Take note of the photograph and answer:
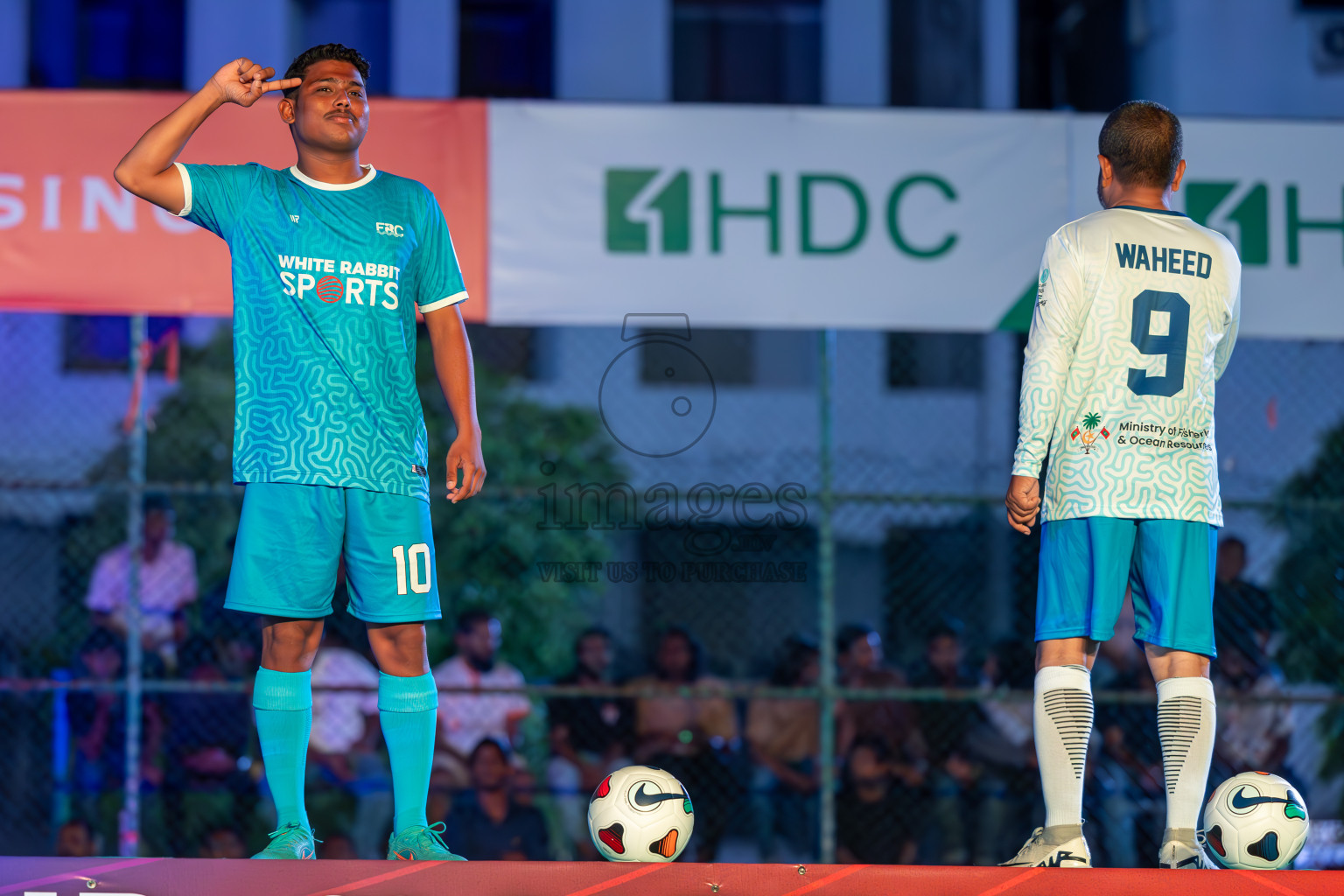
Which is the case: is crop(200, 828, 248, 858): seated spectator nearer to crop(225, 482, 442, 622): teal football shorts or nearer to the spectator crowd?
the spectator crowd

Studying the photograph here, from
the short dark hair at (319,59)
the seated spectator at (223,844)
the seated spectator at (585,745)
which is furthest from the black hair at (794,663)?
the short dark hair at (319,59)

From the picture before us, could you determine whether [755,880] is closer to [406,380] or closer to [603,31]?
[406,380]

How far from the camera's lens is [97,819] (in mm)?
6207

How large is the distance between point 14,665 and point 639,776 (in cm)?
534

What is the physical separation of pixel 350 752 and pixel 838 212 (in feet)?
10.9

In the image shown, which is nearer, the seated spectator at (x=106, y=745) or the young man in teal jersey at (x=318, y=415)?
the young man in teal jersey at (x=318, y=415)

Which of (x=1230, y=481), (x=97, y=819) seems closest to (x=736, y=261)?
(x=97, y=819)

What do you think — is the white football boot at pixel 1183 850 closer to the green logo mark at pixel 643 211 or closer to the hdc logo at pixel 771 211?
the hdc logo at pixel 771 211

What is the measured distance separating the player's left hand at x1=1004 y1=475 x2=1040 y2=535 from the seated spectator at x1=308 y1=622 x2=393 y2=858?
3.97 m

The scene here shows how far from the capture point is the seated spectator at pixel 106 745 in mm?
6215

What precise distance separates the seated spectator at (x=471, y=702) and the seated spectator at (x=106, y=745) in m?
1.27

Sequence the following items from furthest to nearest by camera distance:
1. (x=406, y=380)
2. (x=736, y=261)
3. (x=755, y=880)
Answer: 1. (x=736, y=261)
2. (x=406, y=380)
3. (x=755, y=880)

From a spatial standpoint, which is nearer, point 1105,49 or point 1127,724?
point 1127,724

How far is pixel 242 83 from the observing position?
296 centimetres
